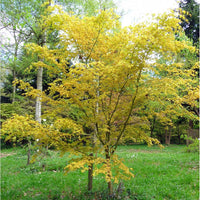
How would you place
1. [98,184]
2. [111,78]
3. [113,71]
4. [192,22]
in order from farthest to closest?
[192,22]
[98,184]
[111,78]
[113,71]

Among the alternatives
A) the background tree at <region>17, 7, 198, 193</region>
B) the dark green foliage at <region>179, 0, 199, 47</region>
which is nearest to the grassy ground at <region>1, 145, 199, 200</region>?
the background tree at <region>17, 7, 198, 193</region>

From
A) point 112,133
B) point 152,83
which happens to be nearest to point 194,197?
point 112,133

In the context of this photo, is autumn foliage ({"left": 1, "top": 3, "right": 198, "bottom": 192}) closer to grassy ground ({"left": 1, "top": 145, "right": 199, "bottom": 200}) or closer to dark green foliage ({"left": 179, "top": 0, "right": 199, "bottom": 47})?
grassy ground ({"left": 1, "top": 145, "right": 199, "bottom": 200})

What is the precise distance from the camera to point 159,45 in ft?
7.68

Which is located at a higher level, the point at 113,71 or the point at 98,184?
the point at 113,71

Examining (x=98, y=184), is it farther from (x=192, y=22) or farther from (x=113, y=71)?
(x=192, y=22)

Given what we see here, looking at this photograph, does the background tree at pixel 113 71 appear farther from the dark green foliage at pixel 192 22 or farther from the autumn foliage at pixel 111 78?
the dark green foliage at pixel 192 22

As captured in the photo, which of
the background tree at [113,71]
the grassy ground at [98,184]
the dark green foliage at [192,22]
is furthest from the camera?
the dark green foliage at [192,22]

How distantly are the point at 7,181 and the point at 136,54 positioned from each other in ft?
13.8

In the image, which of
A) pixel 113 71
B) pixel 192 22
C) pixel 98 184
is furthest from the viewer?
pixel 192 22

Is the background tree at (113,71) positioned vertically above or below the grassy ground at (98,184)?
above

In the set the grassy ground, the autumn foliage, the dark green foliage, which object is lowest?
the grassy ground

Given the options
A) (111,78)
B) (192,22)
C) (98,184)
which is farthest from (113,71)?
(192,22)

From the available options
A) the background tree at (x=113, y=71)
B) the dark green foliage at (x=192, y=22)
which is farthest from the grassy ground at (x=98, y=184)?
the dark green foliage at (x=192, y=22)
